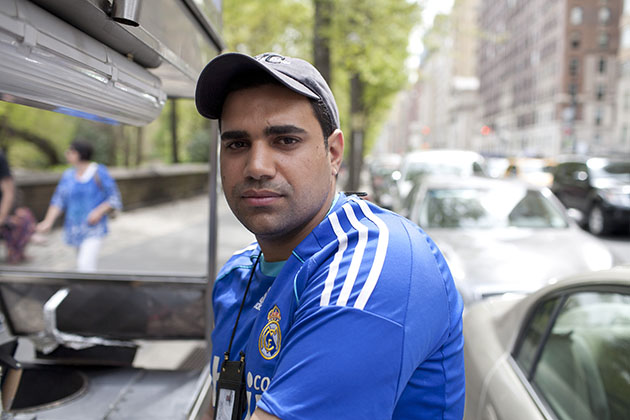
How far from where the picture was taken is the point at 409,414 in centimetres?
125

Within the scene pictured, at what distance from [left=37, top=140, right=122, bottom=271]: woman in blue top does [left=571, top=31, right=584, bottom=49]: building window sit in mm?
72576

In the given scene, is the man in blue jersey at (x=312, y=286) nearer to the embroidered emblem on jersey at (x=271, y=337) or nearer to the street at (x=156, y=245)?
the embroidered emblem on jersey at (x=271, y=337)

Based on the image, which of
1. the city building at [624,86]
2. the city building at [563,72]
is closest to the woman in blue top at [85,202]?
the city building at [624,86]

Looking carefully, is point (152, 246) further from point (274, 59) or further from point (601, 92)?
point (601, 92)

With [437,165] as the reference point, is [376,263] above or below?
below

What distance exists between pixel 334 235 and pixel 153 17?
103 cm

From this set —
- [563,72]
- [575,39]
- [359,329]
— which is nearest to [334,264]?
[359,329]

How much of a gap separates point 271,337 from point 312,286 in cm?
19

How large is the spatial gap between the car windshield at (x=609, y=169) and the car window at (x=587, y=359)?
12271 mm

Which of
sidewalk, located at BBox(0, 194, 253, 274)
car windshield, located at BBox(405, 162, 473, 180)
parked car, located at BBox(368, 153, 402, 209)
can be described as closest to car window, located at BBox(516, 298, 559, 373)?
sidewalk, located at BBox(0, 194, 253, 274)

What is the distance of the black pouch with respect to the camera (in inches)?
56.7

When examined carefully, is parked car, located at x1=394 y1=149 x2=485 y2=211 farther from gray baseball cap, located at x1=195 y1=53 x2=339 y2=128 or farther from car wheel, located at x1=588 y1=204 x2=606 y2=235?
gray baseball cap, located at x1=195 y1=53 x2=339 y2=128

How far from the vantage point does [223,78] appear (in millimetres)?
1433

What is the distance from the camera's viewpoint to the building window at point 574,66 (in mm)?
67750
